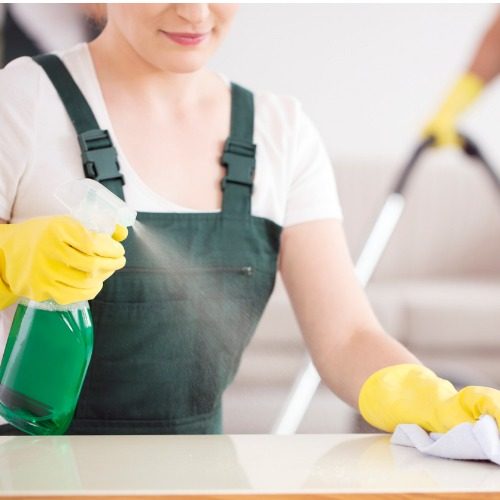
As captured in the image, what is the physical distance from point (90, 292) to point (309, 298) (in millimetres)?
346

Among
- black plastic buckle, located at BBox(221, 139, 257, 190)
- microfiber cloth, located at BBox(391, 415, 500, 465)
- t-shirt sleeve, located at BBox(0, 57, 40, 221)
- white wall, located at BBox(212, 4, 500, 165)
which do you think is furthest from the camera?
white wall, located at BBox(212, 4, 500, 165)

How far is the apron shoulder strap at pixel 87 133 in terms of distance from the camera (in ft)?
4.10

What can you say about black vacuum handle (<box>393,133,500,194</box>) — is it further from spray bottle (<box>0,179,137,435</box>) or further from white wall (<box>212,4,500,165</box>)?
spray bottle (<box>0,179,137,435</box>)

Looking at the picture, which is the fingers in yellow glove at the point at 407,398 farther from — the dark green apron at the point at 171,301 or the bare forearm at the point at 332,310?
the dark green apron at the point at 171,301

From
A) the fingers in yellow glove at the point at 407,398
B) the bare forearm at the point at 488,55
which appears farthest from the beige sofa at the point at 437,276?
the fingers in yellow glove at the point at 407,398

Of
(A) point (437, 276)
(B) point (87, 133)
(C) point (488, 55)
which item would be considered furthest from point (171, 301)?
(A) point (437, 276)

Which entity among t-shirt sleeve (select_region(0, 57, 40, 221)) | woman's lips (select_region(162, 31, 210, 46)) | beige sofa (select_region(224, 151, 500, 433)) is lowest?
beige sofa (select_region(224, 151, 500, 433))

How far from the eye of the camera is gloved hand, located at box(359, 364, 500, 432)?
0.97 metres

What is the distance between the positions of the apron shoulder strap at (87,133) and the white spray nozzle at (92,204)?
27 centimetres

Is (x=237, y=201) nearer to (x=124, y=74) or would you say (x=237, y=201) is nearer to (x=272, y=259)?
(x=272, y=259)

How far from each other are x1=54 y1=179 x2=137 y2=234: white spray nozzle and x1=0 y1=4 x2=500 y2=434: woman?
24 centimetres

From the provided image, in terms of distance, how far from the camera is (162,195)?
4.30 feet

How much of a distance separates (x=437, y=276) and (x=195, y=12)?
2.33 meters

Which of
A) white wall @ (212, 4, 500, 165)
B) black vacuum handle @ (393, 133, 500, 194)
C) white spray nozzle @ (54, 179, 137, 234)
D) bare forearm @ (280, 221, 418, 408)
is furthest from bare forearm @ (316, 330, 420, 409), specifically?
black vacuum handle @ (393, 133, 500, 194)
